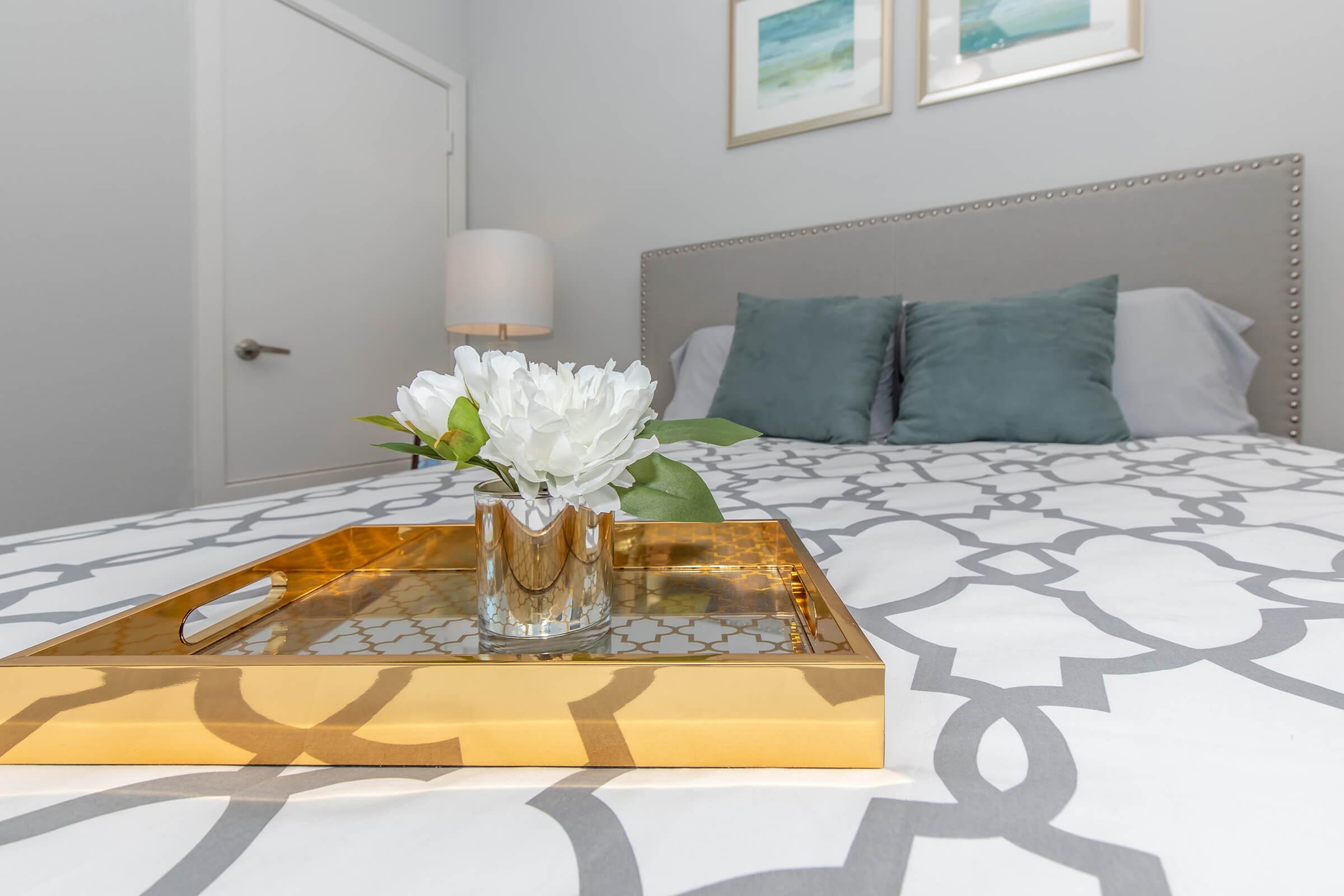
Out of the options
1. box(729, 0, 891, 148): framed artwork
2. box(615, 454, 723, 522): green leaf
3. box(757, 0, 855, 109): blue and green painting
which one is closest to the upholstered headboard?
box(729, 0, 891, 148): framed artwork

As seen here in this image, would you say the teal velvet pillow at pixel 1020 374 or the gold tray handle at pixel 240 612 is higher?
the teal velvet pillow at pixel 1020 374


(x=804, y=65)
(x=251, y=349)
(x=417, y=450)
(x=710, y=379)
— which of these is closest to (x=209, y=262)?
(x=251, y=349)

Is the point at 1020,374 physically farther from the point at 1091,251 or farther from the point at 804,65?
the point at 804,65

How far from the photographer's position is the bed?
0.76 ft

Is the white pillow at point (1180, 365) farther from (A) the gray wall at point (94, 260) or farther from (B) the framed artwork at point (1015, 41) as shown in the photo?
(A) the gray wall at point (94, 260)

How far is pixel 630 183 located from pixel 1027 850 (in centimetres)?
274

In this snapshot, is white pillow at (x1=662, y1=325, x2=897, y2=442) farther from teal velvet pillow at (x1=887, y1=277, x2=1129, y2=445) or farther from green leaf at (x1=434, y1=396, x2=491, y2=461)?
green leaf at (x1=434, y1=396, x2=491, y2=461)

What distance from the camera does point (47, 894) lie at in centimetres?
22

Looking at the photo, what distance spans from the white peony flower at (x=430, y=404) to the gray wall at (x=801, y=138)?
2.14 m

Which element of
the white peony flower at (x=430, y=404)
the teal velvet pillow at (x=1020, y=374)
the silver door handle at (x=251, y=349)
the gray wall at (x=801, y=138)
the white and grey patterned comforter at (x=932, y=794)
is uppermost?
the gray wall at (x=801, y=138)

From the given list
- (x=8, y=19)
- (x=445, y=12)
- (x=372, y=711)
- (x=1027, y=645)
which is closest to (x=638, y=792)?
(x=372, y=711)

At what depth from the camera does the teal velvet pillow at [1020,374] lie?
1428 mm

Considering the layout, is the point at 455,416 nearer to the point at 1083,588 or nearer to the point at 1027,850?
the point at 1027,850

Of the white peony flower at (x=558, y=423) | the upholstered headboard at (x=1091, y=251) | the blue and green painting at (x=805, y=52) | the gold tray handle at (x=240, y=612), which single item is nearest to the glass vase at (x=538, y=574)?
the white peony flower at (x=558, y=423)
